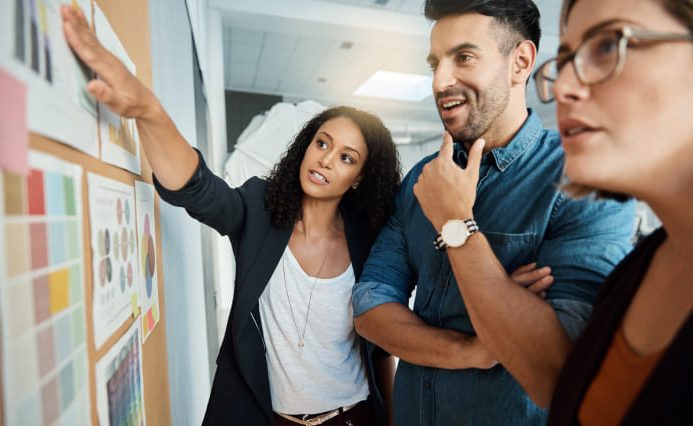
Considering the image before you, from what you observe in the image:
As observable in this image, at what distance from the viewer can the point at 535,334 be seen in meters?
0.78

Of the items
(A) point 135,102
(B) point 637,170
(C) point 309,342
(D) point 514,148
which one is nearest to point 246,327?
(C) point 309,342

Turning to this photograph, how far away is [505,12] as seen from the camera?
3.71ft

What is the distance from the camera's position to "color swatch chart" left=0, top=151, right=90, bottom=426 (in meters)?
0.34

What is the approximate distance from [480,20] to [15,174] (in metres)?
1.12

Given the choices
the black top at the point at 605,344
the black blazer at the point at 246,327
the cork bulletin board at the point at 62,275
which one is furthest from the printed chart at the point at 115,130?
the black top at the point at 605,344

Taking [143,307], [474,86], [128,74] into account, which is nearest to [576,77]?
[474,86]

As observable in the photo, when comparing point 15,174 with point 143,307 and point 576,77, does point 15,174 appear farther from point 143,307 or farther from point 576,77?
point 576,77

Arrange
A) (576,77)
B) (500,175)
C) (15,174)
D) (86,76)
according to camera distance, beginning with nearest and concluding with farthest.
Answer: (15,174) < (86,76) < (576,77) < (500,175)

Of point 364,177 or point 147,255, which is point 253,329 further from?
point 364,177

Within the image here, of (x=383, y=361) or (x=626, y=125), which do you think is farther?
(x=383, y=361)

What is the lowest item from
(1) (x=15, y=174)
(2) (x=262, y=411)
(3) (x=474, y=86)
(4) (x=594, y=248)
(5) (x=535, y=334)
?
(2) (x=262, y=411)

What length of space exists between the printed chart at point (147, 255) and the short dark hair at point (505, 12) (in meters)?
0.91

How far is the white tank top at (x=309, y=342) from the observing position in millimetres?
1309

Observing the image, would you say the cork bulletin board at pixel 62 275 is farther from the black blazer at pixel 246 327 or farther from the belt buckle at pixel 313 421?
the belt buckle at pixel 313 421
